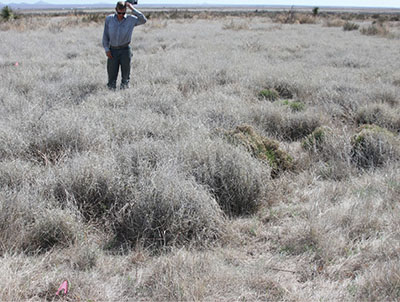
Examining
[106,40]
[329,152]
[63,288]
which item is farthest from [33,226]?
[106,40]

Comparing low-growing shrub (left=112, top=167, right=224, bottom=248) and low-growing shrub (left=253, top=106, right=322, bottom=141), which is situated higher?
low-growing shrub (left=253, top=106, right=322, bottom=141)

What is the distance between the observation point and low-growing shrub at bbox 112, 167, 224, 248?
10.0 feet

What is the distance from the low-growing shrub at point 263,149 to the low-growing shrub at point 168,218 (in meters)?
1.26

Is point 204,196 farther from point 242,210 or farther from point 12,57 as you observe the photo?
point 12,57

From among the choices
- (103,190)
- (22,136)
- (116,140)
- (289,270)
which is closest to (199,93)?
(116,140)

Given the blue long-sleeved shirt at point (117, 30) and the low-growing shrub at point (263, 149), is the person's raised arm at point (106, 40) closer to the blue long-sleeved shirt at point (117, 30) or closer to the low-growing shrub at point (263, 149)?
the blue long-sleeved shirt at point (117, 30)

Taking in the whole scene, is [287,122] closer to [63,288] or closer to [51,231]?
[51,231]

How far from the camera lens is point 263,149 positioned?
14.6 ft

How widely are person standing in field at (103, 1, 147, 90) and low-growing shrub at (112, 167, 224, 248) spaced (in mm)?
4903

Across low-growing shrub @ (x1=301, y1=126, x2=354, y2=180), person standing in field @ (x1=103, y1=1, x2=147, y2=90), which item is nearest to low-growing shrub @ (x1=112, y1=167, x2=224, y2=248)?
low-growing shrub @ (x1=301, y1=126, x2=354, y2=180)

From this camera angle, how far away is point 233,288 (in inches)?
97.9

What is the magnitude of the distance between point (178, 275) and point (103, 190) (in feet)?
4.42

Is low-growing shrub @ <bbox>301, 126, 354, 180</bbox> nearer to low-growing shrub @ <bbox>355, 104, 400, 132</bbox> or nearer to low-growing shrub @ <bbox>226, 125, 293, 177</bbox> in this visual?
low-growing shrub @ <bbox>226, 125, 293, 177</bbox>

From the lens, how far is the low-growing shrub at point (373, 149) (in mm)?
4504
